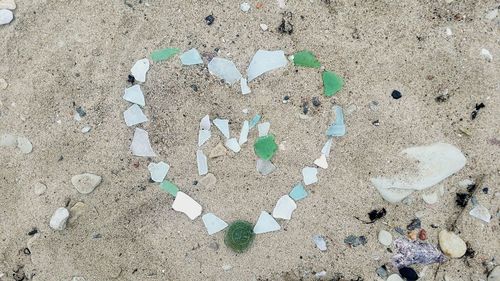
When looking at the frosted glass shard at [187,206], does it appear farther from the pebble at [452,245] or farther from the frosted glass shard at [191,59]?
the pebble at [452,245]

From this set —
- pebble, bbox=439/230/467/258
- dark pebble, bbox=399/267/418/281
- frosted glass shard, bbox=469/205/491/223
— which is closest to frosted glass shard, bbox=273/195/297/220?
dark pebble, bbox=399/267/418/281

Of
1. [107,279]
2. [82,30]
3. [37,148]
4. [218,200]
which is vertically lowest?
[107,279]

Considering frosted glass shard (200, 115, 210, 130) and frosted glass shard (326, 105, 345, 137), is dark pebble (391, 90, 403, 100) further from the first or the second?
frosted glass shard (200, 115, 210, 130)

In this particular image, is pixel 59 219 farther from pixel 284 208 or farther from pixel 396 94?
pixel 396 94

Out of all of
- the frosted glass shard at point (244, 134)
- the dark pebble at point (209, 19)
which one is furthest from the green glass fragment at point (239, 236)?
the dark pebble at point (209, 19)

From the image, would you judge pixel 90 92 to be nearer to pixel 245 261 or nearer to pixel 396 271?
pixel 245 261

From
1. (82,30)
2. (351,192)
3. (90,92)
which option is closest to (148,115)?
(90,92)
